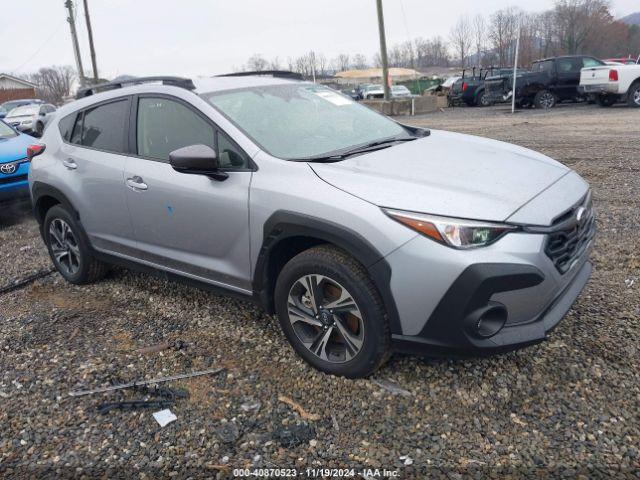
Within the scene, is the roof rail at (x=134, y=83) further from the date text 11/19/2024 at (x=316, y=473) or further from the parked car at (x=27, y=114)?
the parked car at (x=27, y=114)

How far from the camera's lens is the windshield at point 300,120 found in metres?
3.37

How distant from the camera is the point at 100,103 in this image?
4.33 m

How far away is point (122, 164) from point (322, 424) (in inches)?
93.1

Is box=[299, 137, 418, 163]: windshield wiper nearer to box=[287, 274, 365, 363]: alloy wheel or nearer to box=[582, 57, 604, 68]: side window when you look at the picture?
box=[287, 274, 365, 363]: alloy wheel

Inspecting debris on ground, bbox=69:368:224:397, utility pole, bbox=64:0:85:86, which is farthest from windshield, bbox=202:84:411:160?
utility pole, bbox=64:0:85:86

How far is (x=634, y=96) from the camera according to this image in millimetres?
17391

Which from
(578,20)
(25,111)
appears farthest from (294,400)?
(578,20)

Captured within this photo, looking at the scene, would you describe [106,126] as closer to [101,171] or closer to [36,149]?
[101,171]

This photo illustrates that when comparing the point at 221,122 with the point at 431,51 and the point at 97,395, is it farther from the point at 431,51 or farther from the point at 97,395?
the point at 431,51

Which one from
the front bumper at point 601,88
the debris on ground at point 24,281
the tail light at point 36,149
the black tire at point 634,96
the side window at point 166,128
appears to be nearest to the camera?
the side window at point 166,128

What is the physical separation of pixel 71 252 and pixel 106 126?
4.08ft

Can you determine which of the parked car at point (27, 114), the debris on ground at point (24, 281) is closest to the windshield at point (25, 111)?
the parked car at point (27, 114)

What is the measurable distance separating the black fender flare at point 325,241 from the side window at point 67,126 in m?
2.44

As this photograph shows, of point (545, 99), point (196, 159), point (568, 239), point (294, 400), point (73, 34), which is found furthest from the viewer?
point (73, 34)
